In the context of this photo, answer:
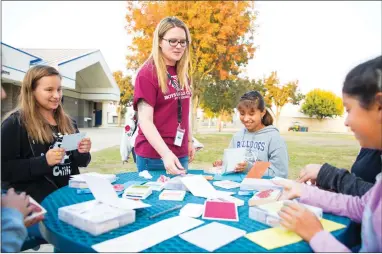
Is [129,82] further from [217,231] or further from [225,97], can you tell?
[217,231]

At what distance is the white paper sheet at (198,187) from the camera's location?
161 cm

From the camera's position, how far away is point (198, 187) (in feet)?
5.55

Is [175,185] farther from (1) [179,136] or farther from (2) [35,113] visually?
(2) [35,113]

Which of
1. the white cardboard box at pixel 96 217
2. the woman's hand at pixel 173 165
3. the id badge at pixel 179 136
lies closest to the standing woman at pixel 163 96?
the id badge at pixel 179 136

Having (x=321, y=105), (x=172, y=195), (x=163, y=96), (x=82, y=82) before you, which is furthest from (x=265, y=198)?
(x=321, y=105)

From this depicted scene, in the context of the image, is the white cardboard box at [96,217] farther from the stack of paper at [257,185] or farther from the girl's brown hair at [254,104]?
the girl's brown hair at [254,104]

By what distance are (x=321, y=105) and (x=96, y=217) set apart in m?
54.6

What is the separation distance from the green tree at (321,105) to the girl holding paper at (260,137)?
5198cm

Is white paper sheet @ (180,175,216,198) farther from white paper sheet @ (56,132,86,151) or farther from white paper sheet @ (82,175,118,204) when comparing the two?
white paper sheet @ (56,132,86,151)

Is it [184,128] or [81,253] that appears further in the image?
[184,128]

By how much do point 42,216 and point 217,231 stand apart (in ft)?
2.22

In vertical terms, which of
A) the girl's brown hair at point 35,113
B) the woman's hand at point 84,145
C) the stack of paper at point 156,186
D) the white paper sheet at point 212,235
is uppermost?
the girl's brown hair at point 35,113

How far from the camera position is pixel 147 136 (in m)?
2.10

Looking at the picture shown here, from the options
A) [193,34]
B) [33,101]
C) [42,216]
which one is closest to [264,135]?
[33,101]
